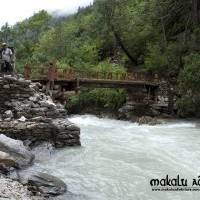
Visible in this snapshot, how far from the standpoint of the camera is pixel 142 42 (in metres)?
38.6

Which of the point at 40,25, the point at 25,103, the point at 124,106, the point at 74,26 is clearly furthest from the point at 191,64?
the point at 40,25

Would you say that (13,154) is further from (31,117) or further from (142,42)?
(142,42)

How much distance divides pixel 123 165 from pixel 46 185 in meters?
3.70

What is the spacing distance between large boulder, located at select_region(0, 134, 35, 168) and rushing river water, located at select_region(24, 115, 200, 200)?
0.38 m

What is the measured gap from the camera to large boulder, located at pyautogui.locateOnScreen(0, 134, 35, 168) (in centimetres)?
1050

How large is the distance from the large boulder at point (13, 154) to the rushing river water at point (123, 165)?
38 cm

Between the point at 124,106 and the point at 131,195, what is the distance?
74.8ft

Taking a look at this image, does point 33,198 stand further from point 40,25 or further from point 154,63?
point 40,25

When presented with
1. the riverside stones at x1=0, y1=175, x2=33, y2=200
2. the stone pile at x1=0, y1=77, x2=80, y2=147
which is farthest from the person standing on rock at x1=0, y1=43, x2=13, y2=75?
the riverside stones at x1=0, y1=175, x2=33, y2=200

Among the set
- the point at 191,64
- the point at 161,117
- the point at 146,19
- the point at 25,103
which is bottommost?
the point at 161,117

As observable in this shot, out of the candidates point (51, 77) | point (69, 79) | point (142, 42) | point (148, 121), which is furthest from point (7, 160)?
point (142, 42)

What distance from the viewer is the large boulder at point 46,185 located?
29.2 ft

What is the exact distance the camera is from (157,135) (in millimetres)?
19406

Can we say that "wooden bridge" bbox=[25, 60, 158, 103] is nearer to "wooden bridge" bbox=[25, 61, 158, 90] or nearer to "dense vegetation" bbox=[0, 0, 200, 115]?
"wooden bridge" bbox=[25, 61, 158, 90]
